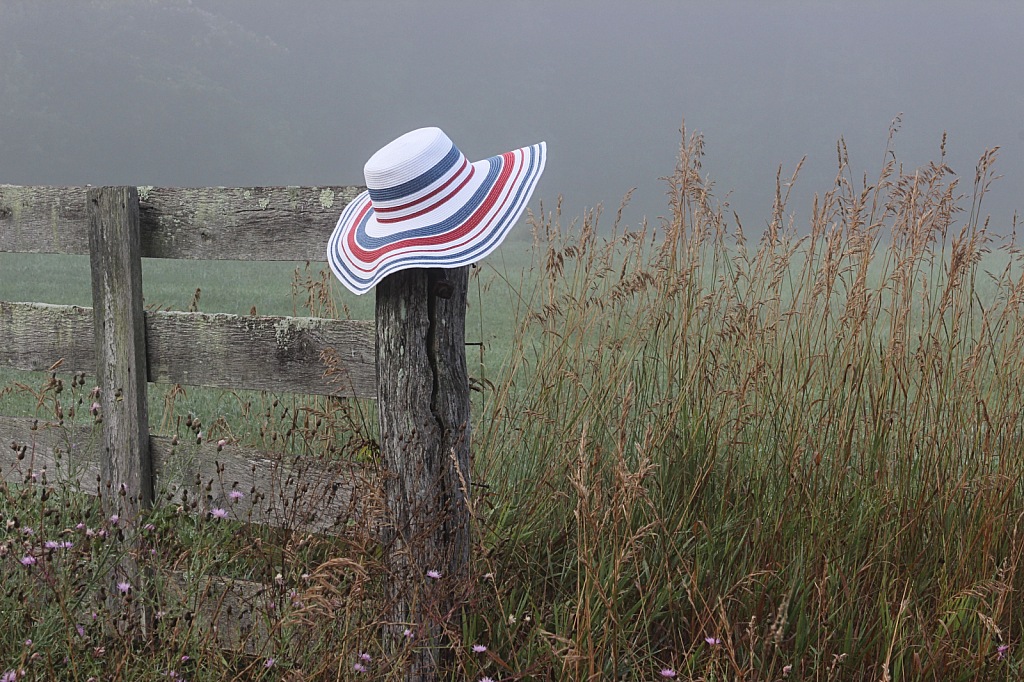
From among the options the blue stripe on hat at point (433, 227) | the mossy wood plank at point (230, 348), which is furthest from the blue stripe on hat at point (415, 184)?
the mossy wood plank at point (230, 348)

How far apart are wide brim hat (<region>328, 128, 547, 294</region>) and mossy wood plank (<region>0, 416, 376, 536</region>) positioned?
2.13 feet

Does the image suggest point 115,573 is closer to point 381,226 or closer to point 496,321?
point 381,226

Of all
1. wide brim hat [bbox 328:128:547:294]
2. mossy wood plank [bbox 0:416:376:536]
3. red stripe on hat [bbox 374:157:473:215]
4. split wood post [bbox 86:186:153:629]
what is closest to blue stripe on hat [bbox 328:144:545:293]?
wide brim hat [bbox 328:128:547:294]

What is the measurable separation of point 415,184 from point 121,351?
58.0 inches

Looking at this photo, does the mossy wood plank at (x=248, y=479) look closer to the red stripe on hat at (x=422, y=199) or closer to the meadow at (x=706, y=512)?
the meadow at (x=706, y=512)

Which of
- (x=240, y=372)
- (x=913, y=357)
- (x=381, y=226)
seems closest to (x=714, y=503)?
(x=913, y=357)

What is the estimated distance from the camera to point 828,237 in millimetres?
2975

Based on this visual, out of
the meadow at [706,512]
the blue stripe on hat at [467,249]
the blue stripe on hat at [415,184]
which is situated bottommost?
the meadow at [706,512]

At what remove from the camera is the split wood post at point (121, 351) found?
120 inches

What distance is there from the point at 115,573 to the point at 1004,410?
10.7 ft

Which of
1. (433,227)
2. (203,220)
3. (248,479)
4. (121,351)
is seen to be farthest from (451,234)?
(121,351)

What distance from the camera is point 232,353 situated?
9.47 ft

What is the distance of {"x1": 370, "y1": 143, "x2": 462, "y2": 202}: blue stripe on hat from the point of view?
7.80ft

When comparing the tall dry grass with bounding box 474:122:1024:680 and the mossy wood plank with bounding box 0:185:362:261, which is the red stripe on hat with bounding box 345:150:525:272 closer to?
the mossy wood plank with bounding box 0:185:362:261
